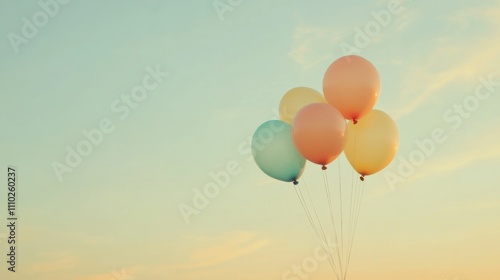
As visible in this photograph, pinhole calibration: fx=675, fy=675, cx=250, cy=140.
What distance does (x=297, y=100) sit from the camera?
13727mm

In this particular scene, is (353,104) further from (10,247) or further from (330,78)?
(10,247)

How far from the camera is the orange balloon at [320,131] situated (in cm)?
1227

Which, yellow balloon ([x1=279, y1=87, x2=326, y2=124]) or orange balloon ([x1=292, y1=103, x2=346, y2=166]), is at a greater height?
yellow balloon ([x1=279, y1=87, x2=326, y2=124])

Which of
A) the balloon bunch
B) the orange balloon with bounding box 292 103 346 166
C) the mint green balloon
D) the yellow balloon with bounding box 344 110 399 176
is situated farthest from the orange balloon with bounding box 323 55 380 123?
the mint green balloon

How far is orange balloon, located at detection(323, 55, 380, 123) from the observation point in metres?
12.7

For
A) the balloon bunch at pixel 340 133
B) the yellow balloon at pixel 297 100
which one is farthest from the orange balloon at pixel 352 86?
the yellow balloon at pixel 297 100

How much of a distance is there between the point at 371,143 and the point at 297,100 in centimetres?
180

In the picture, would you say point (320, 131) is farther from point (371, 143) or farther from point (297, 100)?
point (297, 100)

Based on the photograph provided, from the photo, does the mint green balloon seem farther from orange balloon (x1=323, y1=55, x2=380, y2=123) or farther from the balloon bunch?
orange balloon (x1=323, y1=55, x2=380, y2=123)

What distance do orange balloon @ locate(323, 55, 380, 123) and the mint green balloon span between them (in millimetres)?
1110

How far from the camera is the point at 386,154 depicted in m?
13.0

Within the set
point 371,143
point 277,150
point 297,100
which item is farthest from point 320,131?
point 297,100

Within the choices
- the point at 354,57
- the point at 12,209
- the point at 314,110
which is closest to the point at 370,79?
the point at 354,57

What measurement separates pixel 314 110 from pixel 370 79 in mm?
1351
